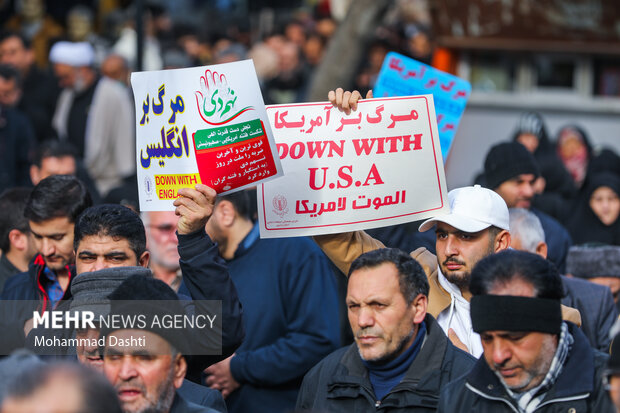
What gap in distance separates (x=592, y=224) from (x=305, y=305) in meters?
3.99

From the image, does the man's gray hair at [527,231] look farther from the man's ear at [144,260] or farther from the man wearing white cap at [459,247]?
the man's ear at [144,260]

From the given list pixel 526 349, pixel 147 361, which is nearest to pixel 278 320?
pixel 147 361

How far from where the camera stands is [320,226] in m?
5.23

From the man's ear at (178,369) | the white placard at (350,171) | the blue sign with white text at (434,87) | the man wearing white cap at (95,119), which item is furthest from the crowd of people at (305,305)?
the man wearing white cap at (95,119)

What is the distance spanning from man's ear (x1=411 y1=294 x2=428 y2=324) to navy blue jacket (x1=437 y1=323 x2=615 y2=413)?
17.2 inches

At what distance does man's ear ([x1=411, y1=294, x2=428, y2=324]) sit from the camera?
182 inches

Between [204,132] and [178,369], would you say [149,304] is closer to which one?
[178,369]

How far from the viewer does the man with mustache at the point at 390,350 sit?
178 inches

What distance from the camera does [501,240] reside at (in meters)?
5.36

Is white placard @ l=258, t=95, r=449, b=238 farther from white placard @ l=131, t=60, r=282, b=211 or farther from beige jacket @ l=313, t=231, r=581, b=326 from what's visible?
white placard @ l=131, t=60, r=282, b=211

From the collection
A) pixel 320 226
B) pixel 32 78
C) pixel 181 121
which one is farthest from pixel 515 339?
pixel 32 78

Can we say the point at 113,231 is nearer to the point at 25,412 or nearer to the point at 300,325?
the point at 300,325

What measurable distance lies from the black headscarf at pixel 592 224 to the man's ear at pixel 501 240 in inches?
151

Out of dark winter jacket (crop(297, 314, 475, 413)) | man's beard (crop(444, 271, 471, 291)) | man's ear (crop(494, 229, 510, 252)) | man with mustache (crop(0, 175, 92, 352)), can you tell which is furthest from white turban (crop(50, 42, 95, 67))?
dark winter jacket (crop(297, 314, 475, 413))
